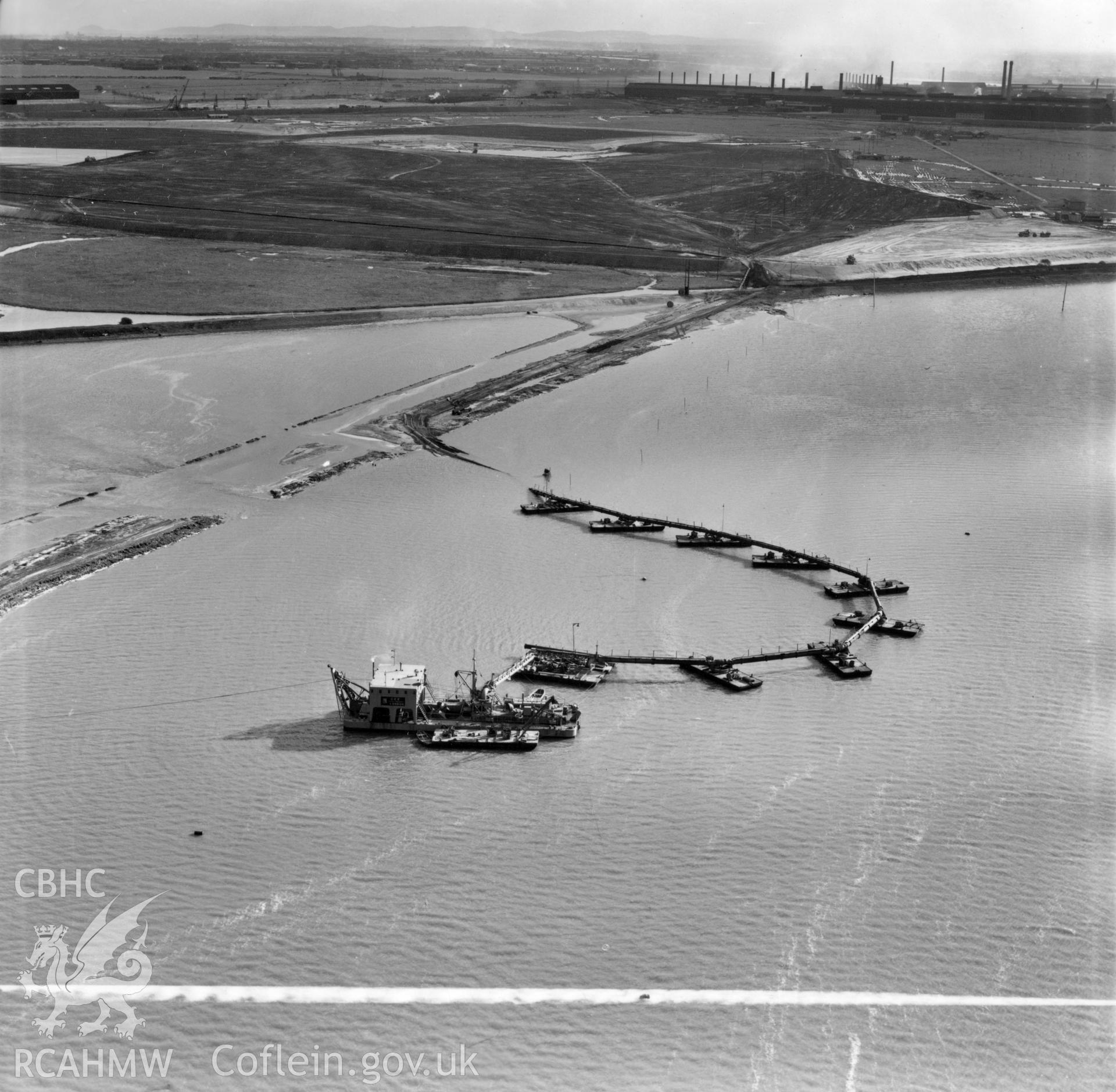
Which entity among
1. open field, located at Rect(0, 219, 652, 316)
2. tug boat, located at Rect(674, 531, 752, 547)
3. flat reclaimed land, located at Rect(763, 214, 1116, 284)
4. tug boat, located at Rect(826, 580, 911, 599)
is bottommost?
tug boat, located at Rect(826, 580, 911, 599)

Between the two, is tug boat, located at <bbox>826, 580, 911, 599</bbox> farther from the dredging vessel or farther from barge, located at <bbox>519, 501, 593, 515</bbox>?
the dredging vessel

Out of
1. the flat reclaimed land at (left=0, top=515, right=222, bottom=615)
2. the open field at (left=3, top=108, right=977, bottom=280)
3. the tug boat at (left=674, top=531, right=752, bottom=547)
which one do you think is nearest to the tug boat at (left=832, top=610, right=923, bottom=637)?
the tug boat at (left=674, top=531, right=752, bottom=547)

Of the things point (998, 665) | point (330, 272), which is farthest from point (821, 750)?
point (330, 272)

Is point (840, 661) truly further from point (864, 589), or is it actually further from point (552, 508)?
point (552, 508)

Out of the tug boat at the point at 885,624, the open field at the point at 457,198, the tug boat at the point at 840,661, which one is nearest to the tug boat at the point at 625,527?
the tug boat at the point at 885,624

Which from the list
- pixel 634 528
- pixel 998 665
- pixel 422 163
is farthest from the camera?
pixel 422 163

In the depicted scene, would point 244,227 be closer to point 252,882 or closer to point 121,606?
point 121,606
